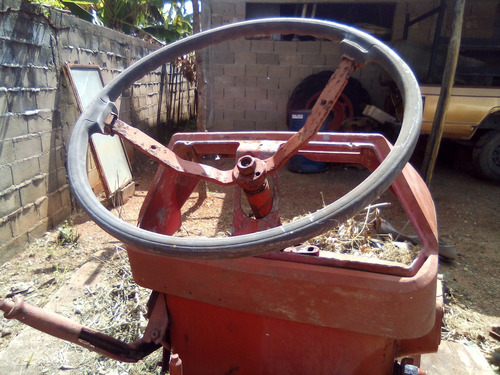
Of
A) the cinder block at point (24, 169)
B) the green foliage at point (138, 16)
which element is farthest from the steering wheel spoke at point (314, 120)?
the green foliage at point (138, 16)

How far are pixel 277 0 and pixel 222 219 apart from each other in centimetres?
399

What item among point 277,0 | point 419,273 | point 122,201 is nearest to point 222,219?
point 122,201

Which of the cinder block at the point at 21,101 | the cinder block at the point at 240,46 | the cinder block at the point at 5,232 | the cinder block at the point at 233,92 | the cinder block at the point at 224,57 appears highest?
the cinder block at the point at 240,46

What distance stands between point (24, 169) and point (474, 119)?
5.54 metres

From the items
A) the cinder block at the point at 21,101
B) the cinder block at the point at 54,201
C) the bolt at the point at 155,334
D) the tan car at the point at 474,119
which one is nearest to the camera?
the bolt at the point at 155,334

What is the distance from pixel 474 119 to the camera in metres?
5.24

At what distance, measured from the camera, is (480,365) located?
6.14ft

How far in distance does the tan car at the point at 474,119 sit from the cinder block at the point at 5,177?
4.71 m

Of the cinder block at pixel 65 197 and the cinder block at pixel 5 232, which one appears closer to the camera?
the cinder block at pixel 5 232

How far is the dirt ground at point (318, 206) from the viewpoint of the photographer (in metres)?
2.62

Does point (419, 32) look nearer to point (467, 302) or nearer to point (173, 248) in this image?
point (467, 302)

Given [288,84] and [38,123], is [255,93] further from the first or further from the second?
[38,123]

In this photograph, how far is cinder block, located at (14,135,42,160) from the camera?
3.26 metres

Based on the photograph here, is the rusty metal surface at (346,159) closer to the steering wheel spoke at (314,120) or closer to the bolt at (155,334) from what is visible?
the steering wheel spoke at (314,120)
